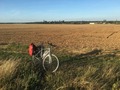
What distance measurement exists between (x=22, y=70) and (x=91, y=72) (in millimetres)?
2278

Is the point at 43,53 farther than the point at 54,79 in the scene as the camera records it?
Yes

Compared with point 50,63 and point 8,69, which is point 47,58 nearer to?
point 50,63

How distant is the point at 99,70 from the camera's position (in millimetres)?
9125

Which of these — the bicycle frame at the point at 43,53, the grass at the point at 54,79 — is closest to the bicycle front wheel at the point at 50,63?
the bicycle frame at the point at 43,53

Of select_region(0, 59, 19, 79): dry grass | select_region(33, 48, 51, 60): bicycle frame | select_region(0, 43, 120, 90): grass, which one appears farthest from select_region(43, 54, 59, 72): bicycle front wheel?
select_region(0, 59, 19, 79): dry grass

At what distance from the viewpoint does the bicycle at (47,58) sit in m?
9.93

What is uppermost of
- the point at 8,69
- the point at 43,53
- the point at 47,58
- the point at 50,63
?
the point at 8,69

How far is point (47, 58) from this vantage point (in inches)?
400

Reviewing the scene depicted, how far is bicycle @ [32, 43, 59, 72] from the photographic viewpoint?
993 cm

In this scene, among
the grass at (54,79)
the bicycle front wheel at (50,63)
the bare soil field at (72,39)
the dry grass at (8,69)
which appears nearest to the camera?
the grass at (54,79)

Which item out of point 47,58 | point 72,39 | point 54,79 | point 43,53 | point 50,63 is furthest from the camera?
point 72,39

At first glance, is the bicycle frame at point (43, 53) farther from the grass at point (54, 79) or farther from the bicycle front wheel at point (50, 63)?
the grass at point (54, 79)

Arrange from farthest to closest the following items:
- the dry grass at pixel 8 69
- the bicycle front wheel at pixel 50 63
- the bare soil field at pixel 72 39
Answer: the bare soil field at pixel 72 39
the bicycle front wheel at pixel 50 63
the dry grass at pixel 8 69

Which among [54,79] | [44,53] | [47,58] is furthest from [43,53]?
[54,79]
